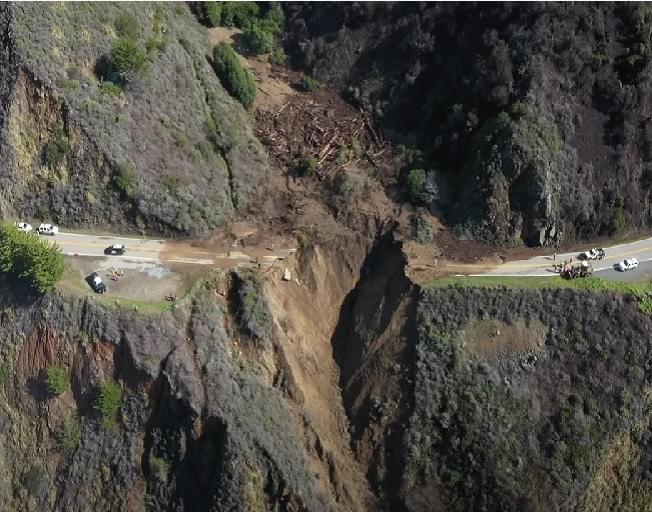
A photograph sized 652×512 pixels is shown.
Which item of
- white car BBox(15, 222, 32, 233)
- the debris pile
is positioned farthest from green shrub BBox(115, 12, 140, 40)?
white car BBox(15, 222, 32, 233)

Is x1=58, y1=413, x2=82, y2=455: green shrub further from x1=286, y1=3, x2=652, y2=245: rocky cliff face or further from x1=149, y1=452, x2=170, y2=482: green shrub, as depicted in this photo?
x1=286, y1=3, x2=652, y2=245: rocky cliff face

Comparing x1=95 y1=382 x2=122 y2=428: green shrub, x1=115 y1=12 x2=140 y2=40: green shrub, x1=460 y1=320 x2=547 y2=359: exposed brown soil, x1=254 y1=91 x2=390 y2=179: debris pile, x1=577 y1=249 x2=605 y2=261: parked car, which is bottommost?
x1=95 y1=382 x2=122 y2=428: green shrub

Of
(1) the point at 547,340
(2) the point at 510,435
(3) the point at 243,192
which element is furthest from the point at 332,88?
(2) the point at 510,435

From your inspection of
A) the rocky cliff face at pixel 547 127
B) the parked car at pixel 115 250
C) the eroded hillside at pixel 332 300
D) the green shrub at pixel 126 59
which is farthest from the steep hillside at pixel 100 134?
the rocky cliff face at pixel 547 127

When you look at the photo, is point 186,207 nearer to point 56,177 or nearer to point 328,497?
point 56,177

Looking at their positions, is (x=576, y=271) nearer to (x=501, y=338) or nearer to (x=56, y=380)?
(x=501, y=338)

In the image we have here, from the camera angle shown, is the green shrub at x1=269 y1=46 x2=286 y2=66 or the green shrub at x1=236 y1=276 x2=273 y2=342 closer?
the green shrub at x1=236 y1=276 x2=273 y2=342

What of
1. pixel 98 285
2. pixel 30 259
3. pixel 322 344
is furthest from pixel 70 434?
pixel 322 344
